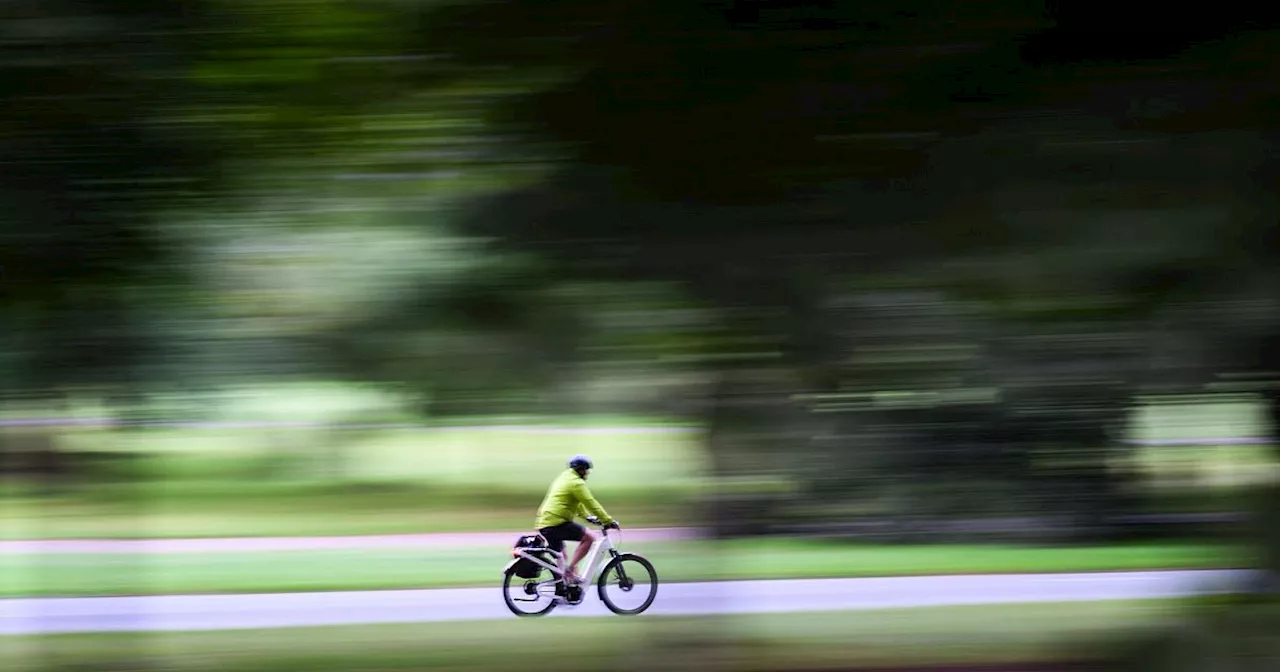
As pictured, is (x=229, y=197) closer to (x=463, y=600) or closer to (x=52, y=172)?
(x=52, y=172)

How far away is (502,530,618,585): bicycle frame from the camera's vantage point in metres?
4.18

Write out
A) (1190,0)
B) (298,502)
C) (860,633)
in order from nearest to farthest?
(1190,0)
(298,502)
(860,633)

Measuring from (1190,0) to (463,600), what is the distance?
12.5ft

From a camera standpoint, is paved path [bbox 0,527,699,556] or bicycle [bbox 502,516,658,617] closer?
paved path [bbox 0,527,699,556]

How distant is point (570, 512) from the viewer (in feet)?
13.6

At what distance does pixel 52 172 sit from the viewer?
2.56 m

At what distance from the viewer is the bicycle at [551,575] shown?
4.02m

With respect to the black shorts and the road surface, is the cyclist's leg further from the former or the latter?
the road surface

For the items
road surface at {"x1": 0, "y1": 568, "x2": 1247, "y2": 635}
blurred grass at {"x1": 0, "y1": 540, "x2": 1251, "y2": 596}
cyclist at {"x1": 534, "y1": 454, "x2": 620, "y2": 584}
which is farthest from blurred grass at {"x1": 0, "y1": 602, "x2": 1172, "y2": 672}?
cyclist at {"x1": 534, "y1": 454, "x2": 620, "y2": 584}

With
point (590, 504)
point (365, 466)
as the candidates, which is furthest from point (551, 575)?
point (365, 466)

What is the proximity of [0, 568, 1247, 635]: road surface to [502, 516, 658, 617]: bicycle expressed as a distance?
69mm

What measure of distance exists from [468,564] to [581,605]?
25.8 inches

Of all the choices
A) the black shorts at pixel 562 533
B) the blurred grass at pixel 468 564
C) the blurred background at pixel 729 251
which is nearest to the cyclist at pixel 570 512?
the black shorts at pixel 562 533

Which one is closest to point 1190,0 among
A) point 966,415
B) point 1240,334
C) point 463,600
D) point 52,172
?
point 1240,334
